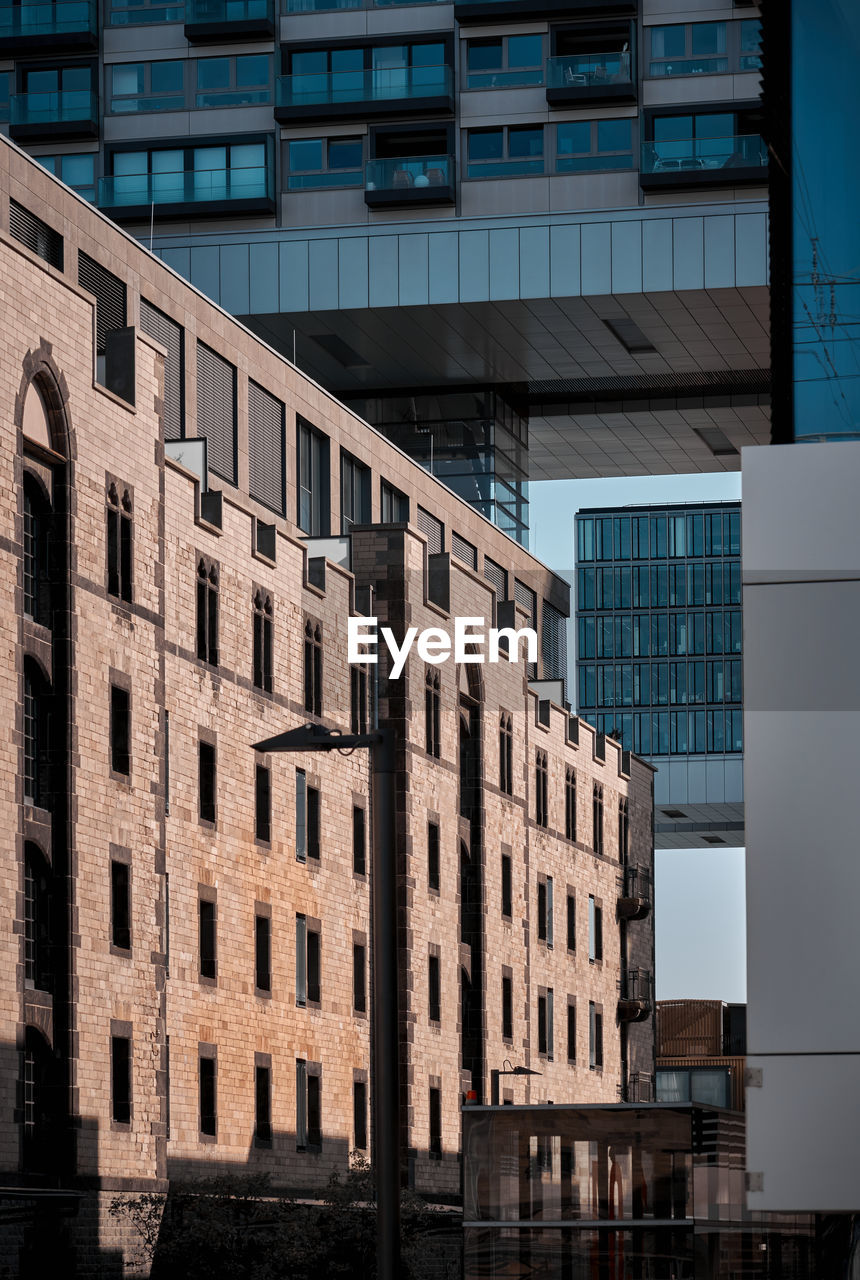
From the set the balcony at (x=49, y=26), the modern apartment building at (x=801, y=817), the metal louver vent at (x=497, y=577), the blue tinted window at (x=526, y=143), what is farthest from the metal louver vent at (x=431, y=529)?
the modern apartment building at (x=801, y=817)

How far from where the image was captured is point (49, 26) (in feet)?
231

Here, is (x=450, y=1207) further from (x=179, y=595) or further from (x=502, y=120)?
(x=502, y=120)

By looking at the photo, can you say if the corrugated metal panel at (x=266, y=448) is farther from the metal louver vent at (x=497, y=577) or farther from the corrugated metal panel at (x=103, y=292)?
the metal louver vent at (x=497, y=577)

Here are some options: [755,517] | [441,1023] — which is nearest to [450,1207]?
[441,1023]

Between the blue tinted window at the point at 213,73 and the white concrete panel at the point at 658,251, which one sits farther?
the blue tinted window at the point at 213,73

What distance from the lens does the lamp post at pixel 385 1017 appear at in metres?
15.4

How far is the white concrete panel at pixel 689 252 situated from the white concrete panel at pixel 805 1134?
53.3 metres

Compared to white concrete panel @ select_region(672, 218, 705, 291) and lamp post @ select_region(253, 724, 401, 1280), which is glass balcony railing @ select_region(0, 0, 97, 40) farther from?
lamp post @ select_region(253, 724, 401, 1280)

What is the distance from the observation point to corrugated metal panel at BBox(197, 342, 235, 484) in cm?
5978

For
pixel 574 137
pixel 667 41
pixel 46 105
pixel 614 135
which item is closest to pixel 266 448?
pixel 574 137

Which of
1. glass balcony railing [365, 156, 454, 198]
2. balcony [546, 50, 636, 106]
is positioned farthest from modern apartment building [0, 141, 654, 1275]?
balcony [546, 50, 636, 106]

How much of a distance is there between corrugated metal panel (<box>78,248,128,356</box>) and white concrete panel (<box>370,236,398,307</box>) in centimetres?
1517

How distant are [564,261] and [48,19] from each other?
17825 millimetres

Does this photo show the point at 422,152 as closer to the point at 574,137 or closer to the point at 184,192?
the point at 574,137
